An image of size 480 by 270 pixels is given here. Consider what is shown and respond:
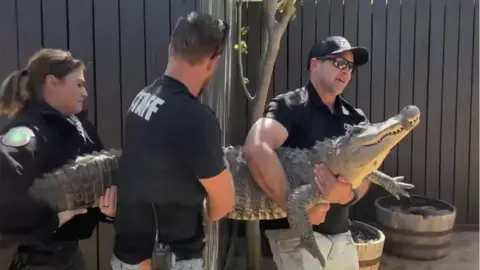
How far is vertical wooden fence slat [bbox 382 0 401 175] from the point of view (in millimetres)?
5316

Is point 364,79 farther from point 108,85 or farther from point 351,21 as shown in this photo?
point 108,85

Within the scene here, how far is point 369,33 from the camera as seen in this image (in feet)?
17.3

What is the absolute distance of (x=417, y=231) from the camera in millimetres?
4715

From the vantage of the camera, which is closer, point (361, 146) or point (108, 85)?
point (361, 146)

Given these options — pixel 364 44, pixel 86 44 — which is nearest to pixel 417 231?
pixel 364 44

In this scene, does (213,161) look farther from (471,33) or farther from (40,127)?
(471,33)

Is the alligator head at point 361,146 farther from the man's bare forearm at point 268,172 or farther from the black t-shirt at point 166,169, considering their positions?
the black t-shirt at point 166,169

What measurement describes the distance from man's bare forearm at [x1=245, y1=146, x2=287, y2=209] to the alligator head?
0.22 m

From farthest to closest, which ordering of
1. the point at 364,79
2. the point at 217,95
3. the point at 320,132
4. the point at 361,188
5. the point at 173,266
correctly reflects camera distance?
the point at 364,79 → the point at 217,95 → the point at 361,188 → the point at 320,132 → the point at 173,266

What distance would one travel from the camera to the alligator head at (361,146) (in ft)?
9.46

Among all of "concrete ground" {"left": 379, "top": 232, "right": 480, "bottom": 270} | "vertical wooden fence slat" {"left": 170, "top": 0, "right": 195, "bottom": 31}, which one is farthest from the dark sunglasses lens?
"concrete ground" {"left": 379, "top": 232, "right": 480, "bottom": 270}

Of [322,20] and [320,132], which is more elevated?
[322,20]

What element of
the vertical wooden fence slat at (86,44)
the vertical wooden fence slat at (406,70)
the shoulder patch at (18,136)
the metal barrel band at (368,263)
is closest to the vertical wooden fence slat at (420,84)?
the vertical wooden fence slat at (406,70)

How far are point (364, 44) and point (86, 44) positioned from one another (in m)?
2.61
